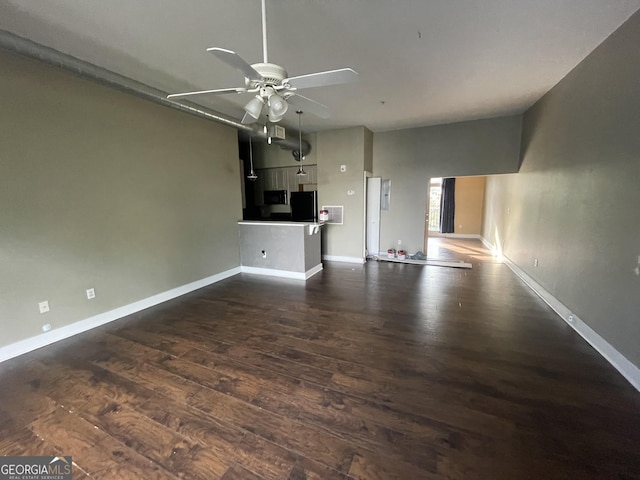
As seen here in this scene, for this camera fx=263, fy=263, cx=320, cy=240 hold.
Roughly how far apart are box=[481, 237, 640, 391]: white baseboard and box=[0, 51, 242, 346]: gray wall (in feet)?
16.4

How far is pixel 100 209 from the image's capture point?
3.04 metres

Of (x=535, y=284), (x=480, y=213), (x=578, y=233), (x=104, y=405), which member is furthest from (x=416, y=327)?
(x=480, y=213)

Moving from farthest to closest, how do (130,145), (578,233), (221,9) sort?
1. (130,145)
2. (578,233)
3. (221,9)

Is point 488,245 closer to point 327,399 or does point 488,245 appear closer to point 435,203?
point 435,203

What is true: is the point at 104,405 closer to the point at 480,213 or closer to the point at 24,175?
the point at 24,175

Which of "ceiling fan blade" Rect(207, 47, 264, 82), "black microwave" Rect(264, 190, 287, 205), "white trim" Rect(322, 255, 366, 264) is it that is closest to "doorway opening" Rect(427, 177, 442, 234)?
"white trim" Rect(322, 255, 366, 264)

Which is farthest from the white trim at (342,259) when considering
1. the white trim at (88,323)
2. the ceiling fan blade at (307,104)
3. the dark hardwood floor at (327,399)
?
the ceiling fan blade at (307,104)

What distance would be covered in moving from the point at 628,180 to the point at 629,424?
1.86 m

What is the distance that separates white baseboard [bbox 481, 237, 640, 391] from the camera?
2.05 m

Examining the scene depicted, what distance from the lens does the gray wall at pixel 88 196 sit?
2434 millimetres

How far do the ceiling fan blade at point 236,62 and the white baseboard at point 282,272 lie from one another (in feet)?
11.3

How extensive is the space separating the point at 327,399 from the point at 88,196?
3.26 metres

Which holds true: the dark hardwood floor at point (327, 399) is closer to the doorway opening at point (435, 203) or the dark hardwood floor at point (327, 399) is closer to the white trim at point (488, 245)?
the white trim at point (488, 245)

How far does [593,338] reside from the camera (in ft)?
8.38
